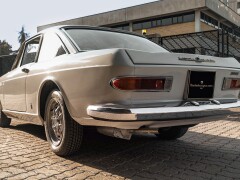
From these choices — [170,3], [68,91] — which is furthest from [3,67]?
[170,3]

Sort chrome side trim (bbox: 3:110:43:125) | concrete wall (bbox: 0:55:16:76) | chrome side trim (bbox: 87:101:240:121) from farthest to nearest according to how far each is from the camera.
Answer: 1. concrete wall (bbox: 0:55:16:76)
2. chrome side trim (bbox: 3:110:43:125)
3. chrome side trim (bbox: 87:101:240:121)

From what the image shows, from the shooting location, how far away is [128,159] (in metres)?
3.64

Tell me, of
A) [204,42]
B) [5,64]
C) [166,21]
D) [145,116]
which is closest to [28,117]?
[145,116]

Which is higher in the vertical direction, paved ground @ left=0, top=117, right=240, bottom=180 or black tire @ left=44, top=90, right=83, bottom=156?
black tire @ left=44, top=90, right=83, bottom=156

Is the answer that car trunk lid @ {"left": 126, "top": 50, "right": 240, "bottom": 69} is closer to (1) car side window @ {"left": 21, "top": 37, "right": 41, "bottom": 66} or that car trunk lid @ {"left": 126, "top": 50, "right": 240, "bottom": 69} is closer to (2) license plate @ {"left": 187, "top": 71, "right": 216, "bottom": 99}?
(2) license plate @ {"left": 187, "top": 71, "right": 216, "bottom": 99}

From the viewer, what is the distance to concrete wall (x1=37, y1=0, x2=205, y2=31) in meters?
30.4

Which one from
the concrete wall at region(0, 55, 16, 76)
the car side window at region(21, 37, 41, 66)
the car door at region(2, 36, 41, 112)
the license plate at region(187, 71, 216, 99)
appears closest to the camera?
the license plate at region(187, 71, 216, 99)

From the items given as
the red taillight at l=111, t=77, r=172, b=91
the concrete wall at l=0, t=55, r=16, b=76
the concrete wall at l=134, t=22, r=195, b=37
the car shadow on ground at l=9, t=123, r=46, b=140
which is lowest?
the car shadow on ground at l=9, t=123, r=46, b=140

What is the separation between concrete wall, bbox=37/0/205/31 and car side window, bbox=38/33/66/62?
27599mm

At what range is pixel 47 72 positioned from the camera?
381cm

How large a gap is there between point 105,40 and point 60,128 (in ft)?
3.96

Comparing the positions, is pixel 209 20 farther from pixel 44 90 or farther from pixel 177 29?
pixel 44 90

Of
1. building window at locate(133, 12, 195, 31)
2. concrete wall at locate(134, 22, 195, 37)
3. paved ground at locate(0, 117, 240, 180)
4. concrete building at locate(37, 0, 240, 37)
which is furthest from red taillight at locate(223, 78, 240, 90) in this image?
building window at locate(133, 12, 195, 31)

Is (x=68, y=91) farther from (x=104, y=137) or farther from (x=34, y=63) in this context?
(x=104, y=137)
